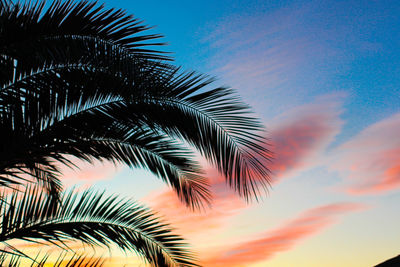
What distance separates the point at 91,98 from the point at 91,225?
1.54 metres

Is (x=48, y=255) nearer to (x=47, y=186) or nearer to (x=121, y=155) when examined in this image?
(x=121, y=155)

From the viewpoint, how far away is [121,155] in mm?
5836

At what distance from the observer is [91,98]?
16.7 feet

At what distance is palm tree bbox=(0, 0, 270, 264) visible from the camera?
14.5 ft

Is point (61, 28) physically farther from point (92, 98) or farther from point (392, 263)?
point (392, 263)

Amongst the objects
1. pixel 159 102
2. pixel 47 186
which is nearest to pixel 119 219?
pixel 159 102

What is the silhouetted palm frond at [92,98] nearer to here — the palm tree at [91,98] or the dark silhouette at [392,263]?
the palm tree at [91,98]

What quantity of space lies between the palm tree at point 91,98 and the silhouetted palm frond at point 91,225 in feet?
0.24

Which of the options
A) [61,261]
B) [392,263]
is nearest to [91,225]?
[61,261]

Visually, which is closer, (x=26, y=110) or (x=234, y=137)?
(x=26, y=110)

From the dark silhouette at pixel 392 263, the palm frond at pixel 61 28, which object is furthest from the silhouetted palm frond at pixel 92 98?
the dark silhouette at pixel 392 263

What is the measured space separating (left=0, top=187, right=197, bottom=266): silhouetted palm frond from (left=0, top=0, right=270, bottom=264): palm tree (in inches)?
2.8

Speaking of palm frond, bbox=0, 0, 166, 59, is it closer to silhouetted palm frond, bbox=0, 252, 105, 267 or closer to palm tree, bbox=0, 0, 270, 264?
palm tree, bbox=0, 0, 270, 264

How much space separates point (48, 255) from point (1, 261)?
0.38 meters
